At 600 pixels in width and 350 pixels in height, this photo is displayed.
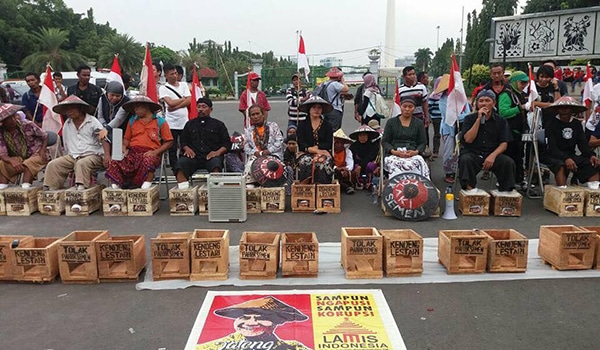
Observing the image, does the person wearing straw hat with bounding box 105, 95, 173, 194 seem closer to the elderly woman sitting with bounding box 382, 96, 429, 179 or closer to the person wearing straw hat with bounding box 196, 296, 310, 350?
the elderly woman sitting with bounding box 382, 96, 429, 179

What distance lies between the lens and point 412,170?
6.54m

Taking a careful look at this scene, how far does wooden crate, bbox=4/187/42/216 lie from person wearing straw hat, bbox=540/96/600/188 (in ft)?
22.9

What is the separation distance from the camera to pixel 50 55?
47406mm

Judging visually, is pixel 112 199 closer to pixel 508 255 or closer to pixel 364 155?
pixel 364 155

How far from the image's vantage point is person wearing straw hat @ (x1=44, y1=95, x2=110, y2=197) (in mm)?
6703

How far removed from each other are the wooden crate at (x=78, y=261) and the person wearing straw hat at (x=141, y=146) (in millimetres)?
2392

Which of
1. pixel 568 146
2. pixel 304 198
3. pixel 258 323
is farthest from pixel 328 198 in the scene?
pixel 568 146

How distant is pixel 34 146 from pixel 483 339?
21.3 feet

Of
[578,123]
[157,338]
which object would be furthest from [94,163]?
[578,123]

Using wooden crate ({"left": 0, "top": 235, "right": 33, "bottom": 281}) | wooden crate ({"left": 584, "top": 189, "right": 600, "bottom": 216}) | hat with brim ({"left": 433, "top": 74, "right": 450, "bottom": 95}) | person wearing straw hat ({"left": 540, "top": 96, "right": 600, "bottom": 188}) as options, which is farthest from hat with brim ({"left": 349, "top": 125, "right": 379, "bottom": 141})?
wooden crate ({"left": 0, "top": 235, "right": 33, "bottom": 281})

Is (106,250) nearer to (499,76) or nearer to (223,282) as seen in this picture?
(223,282)

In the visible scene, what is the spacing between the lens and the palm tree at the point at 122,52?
50250mm

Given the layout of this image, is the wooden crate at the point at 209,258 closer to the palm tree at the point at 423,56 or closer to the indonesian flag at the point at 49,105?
the indonesian flag at the point at 49,105

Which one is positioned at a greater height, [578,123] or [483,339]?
[578,123]
